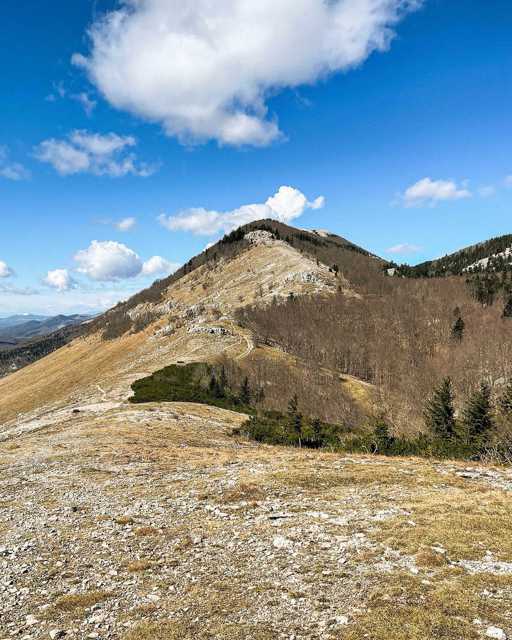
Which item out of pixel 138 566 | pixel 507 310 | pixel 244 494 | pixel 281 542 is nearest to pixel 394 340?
pixel 507 310

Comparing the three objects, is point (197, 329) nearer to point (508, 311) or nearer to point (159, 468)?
point (159, 468)

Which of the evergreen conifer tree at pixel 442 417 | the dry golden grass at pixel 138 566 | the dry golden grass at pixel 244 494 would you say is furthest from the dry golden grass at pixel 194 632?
the evergreen conifer tree at pixel 442 417

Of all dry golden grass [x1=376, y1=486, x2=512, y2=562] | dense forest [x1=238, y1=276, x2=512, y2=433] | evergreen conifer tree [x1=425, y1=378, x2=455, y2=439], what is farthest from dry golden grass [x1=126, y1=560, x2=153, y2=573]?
dense forest [x1=238, y1=276, x2=512, y2=433]

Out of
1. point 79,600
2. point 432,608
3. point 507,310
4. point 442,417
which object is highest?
point 507,310

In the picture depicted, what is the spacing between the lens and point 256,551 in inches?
627

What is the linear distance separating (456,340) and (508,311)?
36.1 metres

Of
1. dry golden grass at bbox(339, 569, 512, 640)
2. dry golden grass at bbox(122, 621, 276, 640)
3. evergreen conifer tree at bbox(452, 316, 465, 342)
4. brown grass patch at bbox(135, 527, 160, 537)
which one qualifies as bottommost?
brown grass patch at bbox(135, 527, 160, 537)

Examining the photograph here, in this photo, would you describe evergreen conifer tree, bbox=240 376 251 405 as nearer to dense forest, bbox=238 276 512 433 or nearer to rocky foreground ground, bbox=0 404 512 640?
dense forest, bbox=238 276 512 433

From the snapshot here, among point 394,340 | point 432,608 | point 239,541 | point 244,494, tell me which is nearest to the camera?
point 432,608

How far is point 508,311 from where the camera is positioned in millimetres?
184875

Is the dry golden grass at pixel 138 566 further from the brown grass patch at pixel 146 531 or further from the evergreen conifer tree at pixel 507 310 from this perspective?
the evergreen conifer tree at pixel 507 310

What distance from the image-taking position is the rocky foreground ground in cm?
1110

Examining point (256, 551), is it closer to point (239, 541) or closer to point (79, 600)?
point (239, 541)

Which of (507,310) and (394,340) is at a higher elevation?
(507,310)
